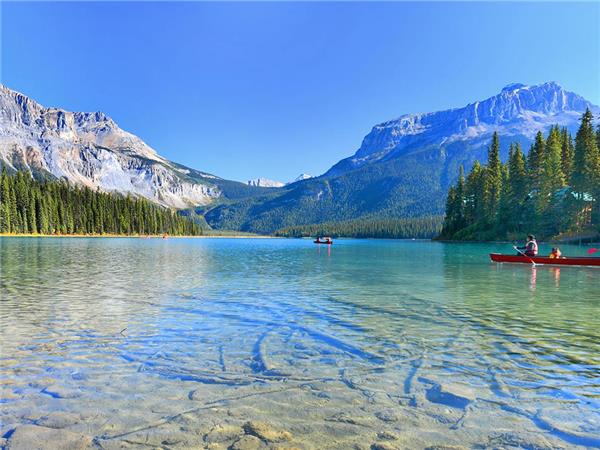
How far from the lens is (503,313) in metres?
17.1

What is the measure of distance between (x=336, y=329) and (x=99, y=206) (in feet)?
572

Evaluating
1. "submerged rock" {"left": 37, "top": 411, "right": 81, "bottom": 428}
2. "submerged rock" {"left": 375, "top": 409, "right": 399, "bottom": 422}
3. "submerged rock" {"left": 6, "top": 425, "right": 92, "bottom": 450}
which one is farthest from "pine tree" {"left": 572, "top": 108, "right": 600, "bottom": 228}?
"submerged rock" {"left": 6, "top": 425, "right": 92, "bottom": 450}

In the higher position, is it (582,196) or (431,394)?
(582,196)

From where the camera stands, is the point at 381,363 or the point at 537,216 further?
the point at 537,216

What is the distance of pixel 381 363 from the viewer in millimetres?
10047

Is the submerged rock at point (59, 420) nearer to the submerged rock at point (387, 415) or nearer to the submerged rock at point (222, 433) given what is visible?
the submerged rock at point (222, 433)

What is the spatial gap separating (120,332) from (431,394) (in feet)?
33.0

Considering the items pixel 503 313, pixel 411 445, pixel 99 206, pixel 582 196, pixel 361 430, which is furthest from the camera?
pixel 99 206

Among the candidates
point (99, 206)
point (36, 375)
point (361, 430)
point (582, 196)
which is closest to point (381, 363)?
point (361, 430)

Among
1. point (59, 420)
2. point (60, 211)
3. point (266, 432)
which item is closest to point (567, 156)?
point (266, 432)

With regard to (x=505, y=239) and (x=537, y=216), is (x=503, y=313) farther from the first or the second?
(x=505, y=239)

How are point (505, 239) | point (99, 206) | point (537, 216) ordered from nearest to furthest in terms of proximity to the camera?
point (537, 216), point (505, 239), point (99, 206)

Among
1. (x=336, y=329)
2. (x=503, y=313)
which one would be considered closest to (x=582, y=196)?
(x=503, y=313)

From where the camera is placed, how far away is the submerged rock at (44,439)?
5766 millimetres
